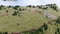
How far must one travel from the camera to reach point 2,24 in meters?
2.88

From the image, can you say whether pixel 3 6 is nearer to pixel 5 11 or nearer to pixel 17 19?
pixel 5 11

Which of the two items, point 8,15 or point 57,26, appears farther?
point 8,15

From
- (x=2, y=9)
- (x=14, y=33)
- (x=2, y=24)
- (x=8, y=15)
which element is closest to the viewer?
(x=14, y=33)

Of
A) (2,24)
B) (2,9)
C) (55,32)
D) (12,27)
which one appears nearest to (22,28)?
(12,27)

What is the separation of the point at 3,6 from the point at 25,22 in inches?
34.3

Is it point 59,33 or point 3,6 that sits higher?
point 3,6

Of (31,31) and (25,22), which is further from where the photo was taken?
(25,22)

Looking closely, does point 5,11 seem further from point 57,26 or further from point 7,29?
point 57,26

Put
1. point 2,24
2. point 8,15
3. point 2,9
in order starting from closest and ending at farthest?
point 2,24
point 8,15
point 2,9

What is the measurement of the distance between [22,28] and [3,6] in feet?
3.27

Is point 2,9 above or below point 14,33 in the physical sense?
above

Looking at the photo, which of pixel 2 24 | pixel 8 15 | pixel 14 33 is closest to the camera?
pixel 14 33

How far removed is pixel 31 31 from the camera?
273 cm

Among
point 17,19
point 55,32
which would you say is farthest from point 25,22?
point 55,32
